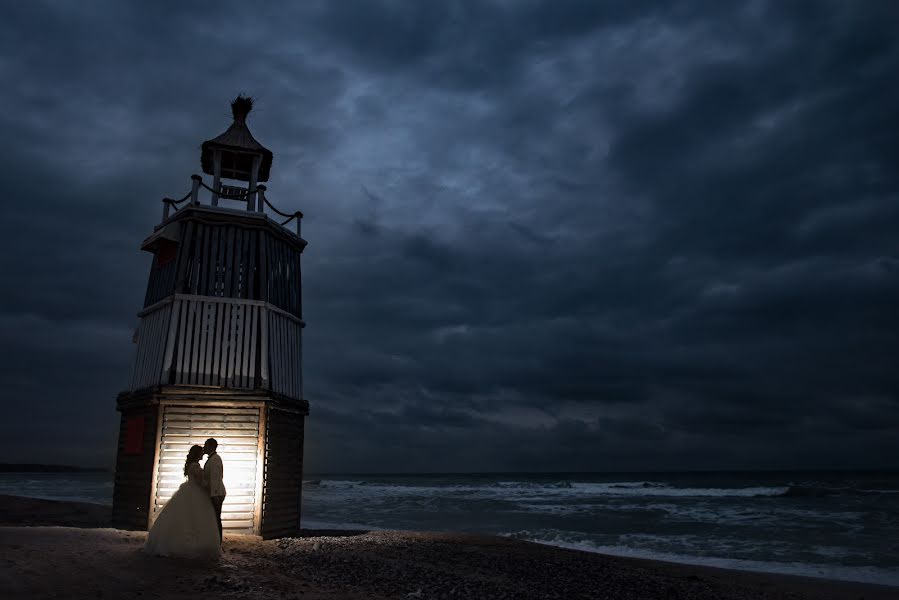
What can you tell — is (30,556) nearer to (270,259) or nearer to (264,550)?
(264,550)

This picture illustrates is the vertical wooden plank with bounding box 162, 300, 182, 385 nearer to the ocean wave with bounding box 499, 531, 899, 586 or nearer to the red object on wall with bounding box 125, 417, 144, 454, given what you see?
the red object on wall with bounding box 125, 417, 144, 454

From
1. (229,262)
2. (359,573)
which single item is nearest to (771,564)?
(359,573)

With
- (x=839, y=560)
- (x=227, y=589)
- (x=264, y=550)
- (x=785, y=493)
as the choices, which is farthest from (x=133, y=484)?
(x=785, y=493)

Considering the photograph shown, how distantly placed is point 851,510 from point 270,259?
37.8 meters

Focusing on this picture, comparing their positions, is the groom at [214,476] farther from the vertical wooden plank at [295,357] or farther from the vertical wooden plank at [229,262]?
the vertical wooden plank at [229,262]

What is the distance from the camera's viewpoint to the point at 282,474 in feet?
49.3

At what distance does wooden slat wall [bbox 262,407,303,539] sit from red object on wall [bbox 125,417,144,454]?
301 centimetres

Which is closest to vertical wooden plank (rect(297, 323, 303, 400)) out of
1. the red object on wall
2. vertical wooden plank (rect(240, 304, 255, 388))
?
→ vertical wooden plank (rect(240, 304, 255, 388))

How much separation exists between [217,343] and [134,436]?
117 inches

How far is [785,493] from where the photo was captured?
53.1 metres

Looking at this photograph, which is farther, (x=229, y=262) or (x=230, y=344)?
(x=229, y=262)

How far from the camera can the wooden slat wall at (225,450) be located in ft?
45.6

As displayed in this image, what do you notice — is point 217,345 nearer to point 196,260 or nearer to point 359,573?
point 196,260

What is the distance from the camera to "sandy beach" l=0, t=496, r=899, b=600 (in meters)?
8.16
